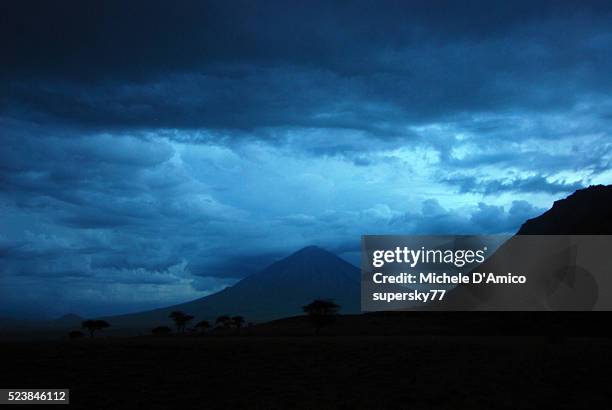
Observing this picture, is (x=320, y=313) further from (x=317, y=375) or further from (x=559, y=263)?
(x=559, y=263)

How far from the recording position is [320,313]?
112 meters

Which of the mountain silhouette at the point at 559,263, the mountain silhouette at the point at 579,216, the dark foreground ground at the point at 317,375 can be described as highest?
the mountain silhouette at the point at 579,216

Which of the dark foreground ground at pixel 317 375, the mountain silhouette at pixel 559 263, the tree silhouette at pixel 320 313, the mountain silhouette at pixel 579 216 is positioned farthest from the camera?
the mountain silhouette at pixel 579 216

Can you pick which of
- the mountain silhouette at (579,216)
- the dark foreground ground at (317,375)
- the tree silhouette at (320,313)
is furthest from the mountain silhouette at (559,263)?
the dark foreground ground at (317,375)

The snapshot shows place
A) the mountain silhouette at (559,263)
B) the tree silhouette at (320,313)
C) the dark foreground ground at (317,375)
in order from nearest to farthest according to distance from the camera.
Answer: the dark foreground ground at (317,375) < the tree silhouette at (320,313) < the mountain silhouette at (559,263)

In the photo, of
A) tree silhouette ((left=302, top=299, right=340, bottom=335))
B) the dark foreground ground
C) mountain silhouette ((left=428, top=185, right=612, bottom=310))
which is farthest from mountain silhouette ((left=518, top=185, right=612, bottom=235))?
the dark foreground ground

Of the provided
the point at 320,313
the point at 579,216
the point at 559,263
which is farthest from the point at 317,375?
the point at 579,216

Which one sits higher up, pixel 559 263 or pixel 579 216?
pixel 579 216

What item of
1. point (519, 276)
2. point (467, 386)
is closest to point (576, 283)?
point (519, 276)

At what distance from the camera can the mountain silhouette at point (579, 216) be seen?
158 m

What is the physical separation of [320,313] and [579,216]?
97.5 meters

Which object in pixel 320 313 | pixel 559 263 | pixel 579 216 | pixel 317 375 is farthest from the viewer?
pixel 579 216

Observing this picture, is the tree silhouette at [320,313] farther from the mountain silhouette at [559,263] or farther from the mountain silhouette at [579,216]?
the mountain silhouette at [579,216]

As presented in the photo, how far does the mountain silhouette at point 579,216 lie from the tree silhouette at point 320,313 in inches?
3395
